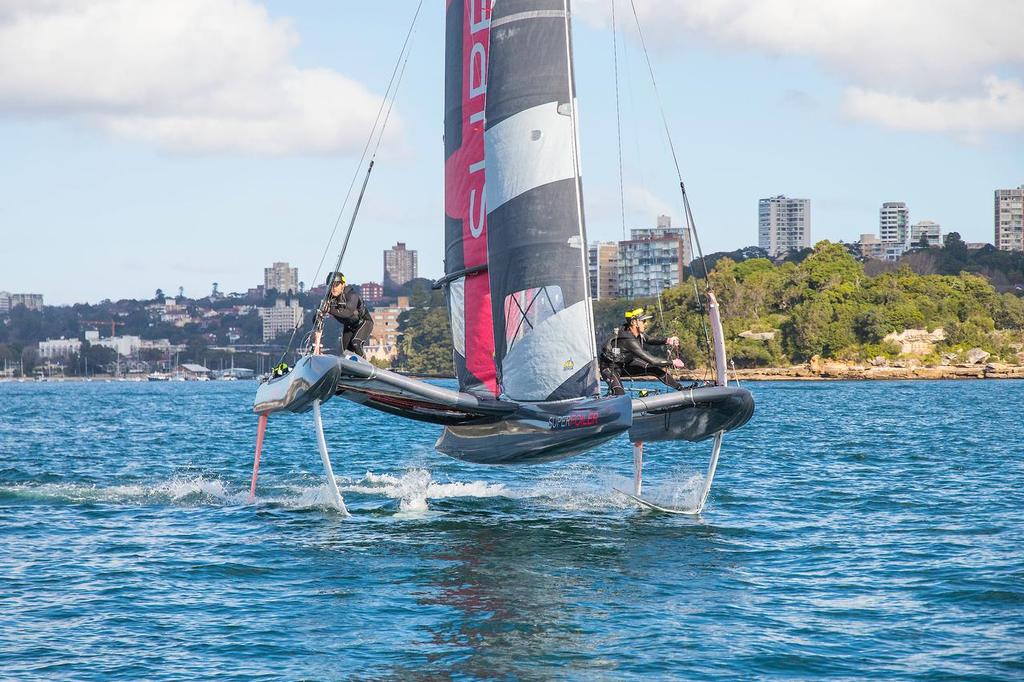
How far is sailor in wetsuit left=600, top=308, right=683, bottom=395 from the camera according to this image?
19172 millimetres

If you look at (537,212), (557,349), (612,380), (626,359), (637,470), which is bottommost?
(637,470)

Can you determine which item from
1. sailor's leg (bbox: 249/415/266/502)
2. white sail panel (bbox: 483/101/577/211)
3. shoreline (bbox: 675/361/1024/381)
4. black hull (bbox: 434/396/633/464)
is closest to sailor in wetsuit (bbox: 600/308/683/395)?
black hull (bbox: 434/396/633/464)

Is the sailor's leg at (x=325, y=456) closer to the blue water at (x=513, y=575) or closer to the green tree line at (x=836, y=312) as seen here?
the blue water at (x=513, y=575)

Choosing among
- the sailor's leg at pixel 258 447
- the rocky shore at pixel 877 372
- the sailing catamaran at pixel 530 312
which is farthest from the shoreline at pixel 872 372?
the sailing catamaran at pixel 530 312

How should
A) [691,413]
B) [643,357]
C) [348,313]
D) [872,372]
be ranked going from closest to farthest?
[643,357] < [348,313] < [691,413] < [872,372]

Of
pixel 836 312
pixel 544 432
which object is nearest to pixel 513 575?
pixel 544 432

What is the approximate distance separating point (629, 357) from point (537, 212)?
8.87 feet

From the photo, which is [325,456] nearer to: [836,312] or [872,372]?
[872,372]

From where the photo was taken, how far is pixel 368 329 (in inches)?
781

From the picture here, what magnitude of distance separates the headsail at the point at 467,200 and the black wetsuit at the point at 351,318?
2.09 metres

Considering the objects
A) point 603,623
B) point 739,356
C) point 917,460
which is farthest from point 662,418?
point 739,356

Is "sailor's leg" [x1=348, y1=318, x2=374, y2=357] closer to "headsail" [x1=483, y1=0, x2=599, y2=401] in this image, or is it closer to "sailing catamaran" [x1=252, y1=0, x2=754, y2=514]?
"sailing catamaran" [x1=252, y1=0, x2=754, y2=514]

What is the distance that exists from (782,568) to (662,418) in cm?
420

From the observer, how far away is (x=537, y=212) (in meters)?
18.5
